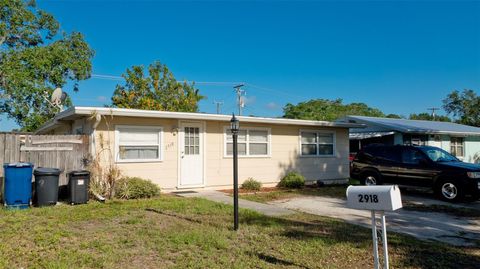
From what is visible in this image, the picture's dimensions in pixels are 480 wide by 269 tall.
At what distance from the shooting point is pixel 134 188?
404 inches

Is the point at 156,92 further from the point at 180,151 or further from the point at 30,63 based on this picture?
the point at 180,151

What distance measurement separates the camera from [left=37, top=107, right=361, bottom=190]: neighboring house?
1085 cm

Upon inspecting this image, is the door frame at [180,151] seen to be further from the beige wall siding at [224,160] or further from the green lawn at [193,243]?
the green lawn at [193,243]

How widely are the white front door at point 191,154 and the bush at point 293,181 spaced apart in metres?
3.36

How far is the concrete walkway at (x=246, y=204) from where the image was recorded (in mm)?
8598

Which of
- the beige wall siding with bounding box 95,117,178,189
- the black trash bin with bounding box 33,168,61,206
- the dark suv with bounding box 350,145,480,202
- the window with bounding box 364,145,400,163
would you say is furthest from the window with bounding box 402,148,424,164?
the black trash bin with bounding box 33,168,61,206

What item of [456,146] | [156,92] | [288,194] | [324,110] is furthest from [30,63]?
[324,110]

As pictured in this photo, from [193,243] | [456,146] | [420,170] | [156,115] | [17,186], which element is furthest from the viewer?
[456,146]

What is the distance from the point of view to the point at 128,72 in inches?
1221

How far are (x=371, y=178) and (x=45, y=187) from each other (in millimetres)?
10441

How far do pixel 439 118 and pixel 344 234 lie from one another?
4953 centimetres

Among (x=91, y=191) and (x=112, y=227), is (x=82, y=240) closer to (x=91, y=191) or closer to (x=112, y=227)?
→ (x=112, y=227)

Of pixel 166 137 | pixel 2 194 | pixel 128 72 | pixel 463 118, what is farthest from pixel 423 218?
pixel 463 118

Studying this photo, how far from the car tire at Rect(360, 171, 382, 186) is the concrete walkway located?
521 centimetres
